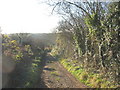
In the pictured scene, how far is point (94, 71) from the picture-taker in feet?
42.2

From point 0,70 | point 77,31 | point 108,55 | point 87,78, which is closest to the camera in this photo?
point 0,70

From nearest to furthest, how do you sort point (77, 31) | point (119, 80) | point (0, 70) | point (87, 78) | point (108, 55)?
1. point (119, 80)
2. point (0, 70)
3. point (108, 55)
4. point (87, 78)
5. point (77, 31)

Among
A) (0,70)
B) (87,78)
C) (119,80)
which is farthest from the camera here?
(87,78)

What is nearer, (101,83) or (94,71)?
(101,83)

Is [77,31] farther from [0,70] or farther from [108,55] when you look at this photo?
[0,70]

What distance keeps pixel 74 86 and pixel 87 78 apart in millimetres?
1467

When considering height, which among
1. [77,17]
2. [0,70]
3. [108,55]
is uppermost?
[77,17]

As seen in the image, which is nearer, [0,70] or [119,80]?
[119,80]

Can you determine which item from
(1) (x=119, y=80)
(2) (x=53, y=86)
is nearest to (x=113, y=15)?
(1) (x=119, y=80)

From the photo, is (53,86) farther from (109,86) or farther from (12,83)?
(109,86)

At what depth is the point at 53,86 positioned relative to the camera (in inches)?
453

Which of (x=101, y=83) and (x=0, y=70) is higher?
(x=0, y=70)

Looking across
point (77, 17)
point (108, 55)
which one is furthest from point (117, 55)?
point (77, 17)

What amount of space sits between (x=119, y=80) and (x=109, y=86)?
27.3 inches
